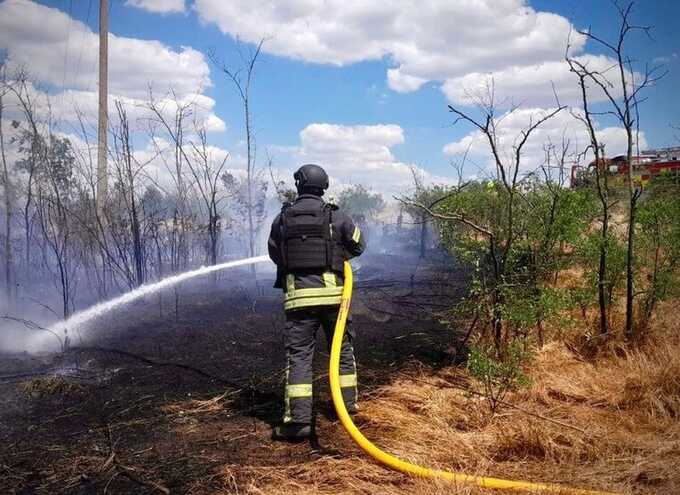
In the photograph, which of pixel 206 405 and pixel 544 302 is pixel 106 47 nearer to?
pixel 206 405

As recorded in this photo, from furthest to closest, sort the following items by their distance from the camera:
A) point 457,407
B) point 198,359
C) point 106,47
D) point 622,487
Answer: point 106,47 → point 198,359 → point 457,407 → point 622,487

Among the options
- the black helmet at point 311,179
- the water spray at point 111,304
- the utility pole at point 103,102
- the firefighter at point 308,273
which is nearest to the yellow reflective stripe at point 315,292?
the firefighter at point 308,273

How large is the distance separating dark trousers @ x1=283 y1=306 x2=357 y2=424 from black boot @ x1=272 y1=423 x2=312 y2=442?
1.9 inches

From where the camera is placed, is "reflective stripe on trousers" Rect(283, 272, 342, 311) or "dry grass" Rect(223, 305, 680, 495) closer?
"dry grass" Rect(223, 305, 680, 495)

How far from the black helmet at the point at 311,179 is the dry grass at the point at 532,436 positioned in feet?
6.76

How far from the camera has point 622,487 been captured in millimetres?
2561

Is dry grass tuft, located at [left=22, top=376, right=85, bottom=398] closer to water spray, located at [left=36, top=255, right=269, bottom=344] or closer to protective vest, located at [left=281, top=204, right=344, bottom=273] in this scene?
water spray, located at [left=36, top=255, right=269, bottom=344]

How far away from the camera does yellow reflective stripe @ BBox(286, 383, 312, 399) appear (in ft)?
11.7

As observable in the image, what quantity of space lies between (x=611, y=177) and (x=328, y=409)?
6.44 metres

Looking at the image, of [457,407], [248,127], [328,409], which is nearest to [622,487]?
[457,407]

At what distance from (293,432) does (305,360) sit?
22.1 inches

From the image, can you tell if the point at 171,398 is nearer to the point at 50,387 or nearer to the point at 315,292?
the point at 50,387

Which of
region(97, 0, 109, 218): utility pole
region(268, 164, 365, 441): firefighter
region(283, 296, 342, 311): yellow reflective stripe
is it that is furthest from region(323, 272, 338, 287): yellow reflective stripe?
region(97, 0, 109, 218): utility pole

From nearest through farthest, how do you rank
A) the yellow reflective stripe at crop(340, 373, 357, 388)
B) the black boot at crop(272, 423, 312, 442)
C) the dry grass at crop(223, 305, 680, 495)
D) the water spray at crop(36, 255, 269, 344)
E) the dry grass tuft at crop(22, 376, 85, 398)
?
the dry grass at crop(223, 305, 680, 495) → the black boot at crop(272, 423, 312, 442) → the yellow reflective stripe at crop(340, 373, 357, 388) → the dry grass tuft at crop(22, 376, 85, 398) → the water spray at crop(36, 255, 269, 344)
